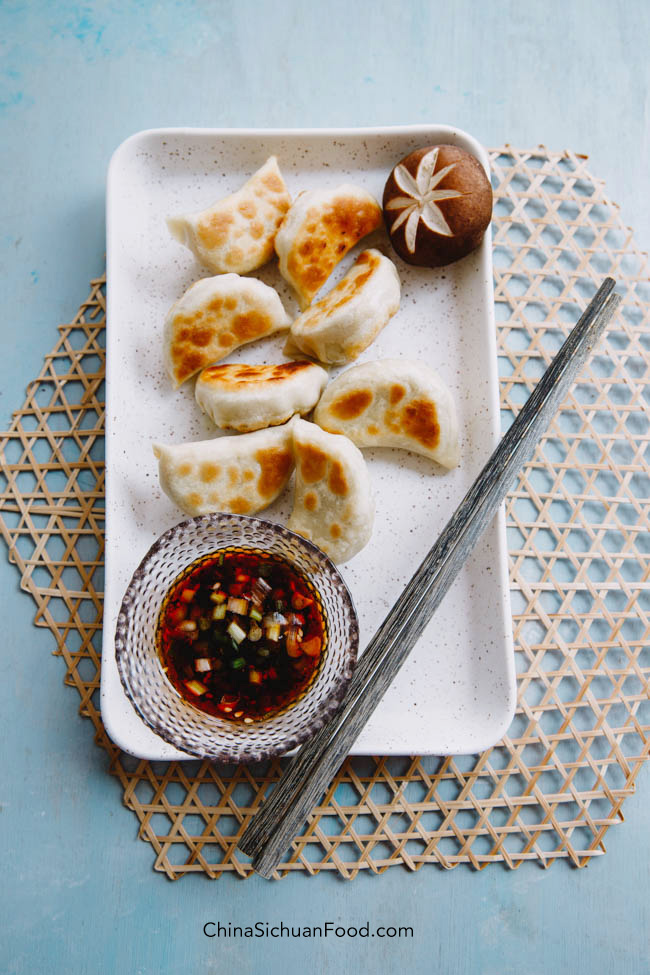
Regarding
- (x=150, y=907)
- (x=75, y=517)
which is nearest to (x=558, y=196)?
(x=75, y=517)

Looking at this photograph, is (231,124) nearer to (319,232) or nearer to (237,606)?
(319,232)

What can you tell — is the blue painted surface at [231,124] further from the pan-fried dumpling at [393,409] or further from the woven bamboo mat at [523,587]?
the pan-fried dumpling at [393,409]

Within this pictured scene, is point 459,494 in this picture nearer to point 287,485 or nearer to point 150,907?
point 287,485

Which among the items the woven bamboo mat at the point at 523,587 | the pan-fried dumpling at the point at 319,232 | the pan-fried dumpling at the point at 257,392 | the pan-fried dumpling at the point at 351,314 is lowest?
the woven bamboo mat at the point at 523,587

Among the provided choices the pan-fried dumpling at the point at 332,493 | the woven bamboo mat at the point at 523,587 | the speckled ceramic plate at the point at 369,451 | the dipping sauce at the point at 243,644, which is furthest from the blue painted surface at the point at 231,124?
the pan-fried dumpling at the point at 332,493

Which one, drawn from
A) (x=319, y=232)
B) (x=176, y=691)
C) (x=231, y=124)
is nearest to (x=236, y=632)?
(x=176, y=691)

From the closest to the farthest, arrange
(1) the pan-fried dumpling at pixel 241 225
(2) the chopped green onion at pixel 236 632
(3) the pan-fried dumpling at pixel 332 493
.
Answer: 1. (2) the chopped green onion at pixel 236 632
2. (3) the pan-fried dumpling at pixel 332 493
3. (1) the pan-fried dumpling at pixel 241 225

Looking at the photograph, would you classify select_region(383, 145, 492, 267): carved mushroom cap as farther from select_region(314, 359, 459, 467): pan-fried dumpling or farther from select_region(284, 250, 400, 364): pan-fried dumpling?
select_region(314, 359, 459, 467): pan-fried dumpling
